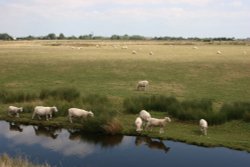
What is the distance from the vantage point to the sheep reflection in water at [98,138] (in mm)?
19152

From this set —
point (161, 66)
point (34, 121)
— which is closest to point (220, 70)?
point (161, 66)

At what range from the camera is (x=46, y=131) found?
21375 millimetres

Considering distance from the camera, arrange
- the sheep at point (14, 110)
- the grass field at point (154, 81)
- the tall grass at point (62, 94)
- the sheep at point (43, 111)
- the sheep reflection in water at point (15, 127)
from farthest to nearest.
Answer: the tall grass at point (62, 94) → the sheep at point (14, 110) → the sheep at point (43, 111) → the sheep reflection in water at point (15, 127) → the grass field at point (154, 81)

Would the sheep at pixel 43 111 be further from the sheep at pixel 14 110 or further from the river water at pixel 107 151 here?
the river water at pixel 107 151

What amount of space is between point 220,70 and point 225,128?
25.2m

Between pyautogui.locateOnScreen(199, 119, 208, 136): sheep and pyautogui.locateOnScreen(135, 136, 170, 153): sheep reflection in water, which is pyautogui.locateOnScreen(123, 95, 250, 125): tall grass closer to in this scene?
pyautogui.locateOnScreen(199, 119, 208, 136): sheep

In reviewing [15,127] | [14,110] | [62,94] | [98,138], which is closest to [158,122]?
[98,138]

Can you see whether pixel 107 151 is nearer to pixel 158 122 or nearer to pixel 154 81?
pixel 158 122

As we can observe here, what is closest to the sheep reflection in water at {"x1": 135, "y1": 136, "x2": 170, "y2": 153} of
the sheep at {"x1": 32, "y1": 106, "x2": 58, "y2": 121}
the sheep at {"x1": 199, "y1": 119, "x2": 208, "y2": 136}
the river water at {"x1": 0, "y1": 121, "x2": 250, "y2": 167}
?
the river water at {"x1": 0, "y1": 121, "x2": 250, "y2": 167}

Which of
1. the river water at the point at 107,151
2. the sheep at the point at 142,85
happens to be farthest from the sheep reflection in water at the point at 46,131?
the sheep at the point at 142,85

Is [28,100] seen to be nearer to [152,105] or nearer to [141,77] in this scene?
[152,105]

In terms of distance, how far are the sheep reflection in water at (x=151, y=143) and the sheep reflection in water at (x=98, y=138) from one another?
88 cm

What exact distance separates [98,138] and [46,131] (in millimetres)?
3210

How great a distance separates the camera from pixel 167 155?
699 inches
